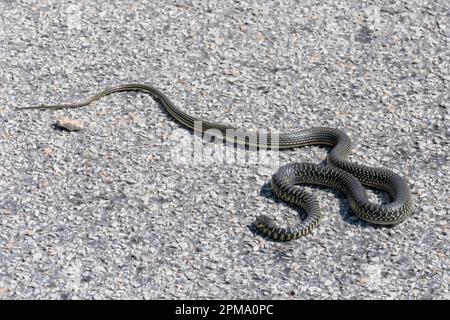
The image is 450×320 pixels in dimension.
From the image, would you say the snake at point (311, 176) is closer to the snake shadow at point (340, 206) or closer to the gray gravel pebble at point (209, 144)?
the snake shadow at point (340, 206)

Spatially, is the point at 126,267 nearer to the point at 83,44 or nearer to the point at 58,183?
the point at 58,183

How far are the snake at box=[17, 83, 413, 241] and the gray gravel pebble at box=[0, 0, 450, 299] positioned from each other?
15cm

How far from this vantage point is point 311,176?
10.2m

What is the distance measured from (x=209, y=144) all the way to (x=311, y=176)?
1.64 metres

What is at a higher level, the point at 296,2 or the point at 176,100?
the point at 296,2

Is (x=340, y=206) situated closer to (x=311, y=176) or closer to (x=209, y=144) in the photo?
(x=311, y=176)

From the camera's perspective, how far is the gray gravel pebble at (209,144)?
8.81m

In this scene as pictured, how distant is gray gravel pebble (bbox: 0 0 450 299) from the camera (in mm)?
A: 8812

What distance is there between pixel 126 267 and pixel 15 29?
619cm

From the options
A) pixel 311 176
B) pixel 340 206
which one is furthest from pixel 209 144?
pixel 340 206

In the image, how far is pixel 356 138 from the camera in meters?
11.1

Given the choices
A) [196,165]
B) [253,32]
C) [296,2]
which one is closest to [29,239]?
[196,165]

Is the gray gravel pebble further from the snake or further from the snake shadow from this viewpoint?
the snake

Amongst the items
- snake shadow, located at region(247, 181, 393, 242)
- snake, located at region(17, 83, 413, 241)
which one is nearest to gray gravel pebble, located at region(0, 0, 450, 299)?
snake shadow, located at region(247, 181, 393, 242)
